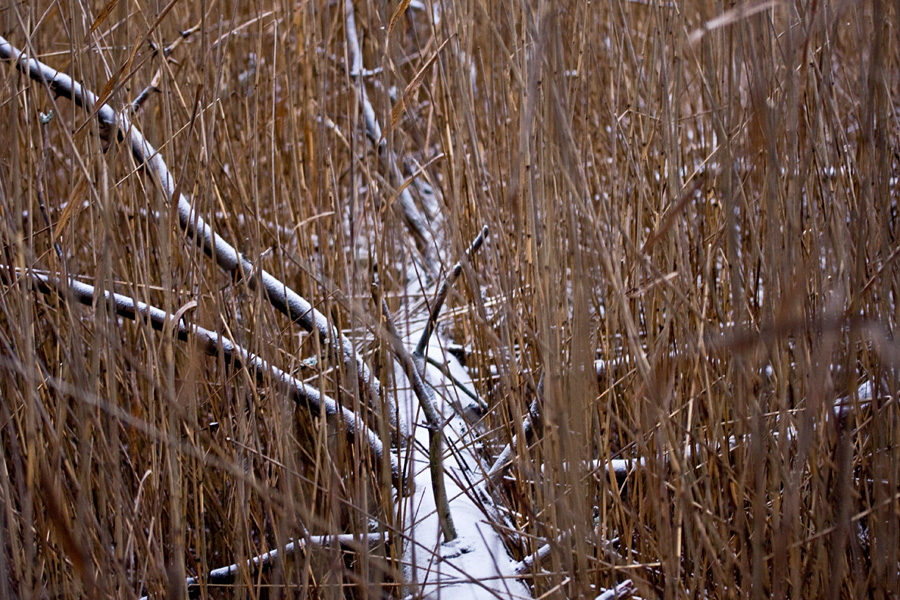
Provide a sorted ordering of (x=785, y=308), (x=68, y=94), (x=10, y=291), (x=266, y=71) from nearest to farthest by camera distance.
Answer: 1. (x=785, y=308)
2. (x=10, y=291)
3. (x=68, y=94)
4. (x=266, y=71)

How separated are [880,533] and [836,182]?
324mm

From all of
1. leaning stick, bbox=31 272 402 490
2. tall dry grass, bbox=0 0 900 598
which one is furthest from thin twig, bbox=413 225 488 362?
leaning stick, bbox=31 272 402 490

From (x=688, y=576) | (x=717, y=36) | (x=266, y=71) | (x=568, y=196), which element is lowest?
A: (x=688, y=576)

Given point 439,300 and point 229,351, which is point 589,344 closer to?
point 439,300

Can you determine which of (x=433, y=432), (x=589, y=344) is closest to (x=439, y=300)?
(x=433, y=432)

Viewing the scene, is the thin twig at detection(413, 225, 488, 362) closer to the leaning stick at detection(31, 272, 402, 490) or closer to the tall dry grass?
the tall dry grass

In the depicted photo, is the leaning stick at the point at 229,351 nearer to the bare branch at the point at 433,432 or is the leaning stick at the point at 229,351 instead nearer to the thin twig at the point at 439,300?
the bare branch at the point at 433,432

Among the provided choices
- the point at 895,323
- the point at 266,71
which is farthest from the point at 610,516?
the point at 266,71

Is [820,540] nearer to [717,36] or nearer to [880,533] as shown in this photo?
[880,533]

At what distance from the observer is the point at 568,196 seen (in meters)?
0.54

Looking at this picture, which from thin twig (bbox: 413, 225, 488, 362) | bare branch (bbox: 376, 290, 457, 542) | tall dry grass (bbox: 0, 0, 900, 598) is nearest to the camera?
tall dry grass (bbox: 0, 0, 900, 598)

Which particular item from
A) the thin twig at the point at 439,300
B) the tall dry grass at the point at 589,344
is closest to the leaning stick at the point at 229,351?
the tall dry grass at the point at 589,344

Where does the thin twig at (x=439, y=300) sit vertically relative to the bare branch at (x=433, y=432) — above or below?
above

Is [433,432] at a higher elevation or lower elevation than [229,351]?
lower
